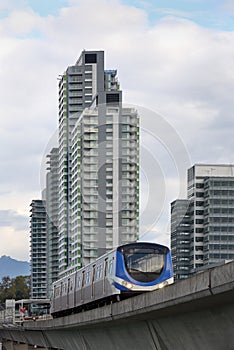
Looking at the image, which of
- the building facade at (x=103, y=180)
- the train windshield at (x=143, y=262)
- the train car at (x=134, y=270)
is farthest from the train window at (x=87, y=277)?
the building facade at (x=103, y=180)

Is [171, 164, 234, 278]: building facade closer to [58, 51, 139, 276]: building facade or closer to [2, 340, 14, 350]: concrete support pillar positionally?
[58, 51, 139, 276]: building facade

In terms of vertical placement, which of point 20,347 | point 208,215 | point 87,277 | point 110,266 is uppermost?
point 208,215

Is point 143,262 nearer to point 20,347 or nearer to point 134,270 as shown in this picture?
point 134,270

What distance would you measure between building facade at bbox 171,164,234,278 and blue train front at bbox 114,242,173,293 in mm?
142479

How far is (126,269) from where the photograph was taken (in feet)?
117

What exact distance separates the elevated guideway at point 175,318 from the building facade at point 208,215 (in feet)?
483

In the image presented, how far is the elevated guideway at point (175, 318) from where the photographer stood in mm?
19281

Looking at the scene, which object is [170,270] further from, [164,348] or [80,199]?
[80,199]

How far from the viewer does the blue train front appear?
35375 mm

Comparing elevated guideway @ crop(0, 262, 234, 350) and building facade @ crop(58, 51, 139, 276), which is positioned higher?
building facade @ crop(58, 51, 139, 276)

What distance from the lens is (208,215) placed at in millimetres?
181500

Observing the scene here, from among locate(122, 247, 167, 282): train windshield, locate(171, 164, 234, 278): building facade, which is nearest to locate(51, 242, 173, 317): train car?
locate(122, 247, 167, 282): train windshield

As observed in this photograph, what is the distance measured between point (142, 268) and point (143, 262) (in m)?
0.24

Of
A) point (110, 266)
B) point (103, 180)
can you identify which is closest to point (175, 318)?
point (110, 266)
